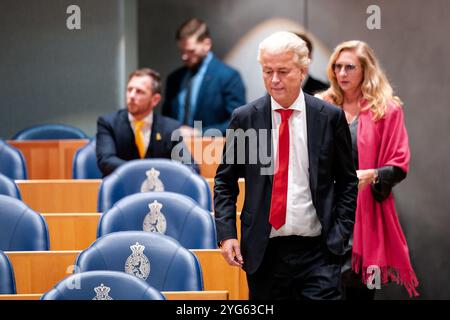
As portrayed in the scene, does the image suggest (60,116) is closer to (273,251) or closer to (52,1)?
(52,1)

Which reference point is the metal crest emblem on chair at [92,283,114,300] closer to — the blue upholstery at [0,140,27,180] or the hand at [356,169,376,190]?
the hand at [356,169,376,190]

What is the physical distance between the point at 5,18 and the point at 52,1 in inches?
17.8

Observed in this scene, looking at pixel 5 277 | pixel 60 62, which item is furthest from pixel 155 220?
pixel 60 62

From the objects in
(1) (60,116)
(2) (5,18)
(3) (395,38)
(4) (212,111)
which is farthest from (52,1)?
(3) (395,38)

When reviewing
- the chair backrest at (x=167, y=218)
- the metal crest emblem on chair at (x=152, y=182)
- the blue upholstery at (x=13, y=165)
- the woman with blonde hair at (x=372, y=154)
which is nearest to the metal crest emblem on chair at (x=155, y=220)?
the chair backrest at (x=167, y=218)

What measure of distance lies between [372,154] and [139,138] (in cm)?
212

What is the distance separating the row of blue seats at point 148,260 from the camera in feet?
13.8

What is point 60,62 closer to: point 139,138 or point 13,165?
point 13,165

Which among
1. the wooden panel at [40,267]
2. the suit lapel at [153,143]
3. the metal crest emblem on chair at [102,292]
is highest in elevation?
the suit lapel at [153,143]

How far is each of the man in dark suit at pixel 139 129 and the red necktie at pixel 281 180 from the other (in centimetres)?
275

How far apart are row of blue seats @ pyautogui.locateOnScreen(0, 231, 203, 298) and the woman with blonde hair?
105 cm

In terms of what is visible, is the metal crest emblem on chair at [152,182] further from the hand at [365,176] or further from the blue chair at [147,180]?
the hand at [365,176]

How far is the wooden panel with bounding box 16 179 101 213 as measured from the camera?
6.26m
